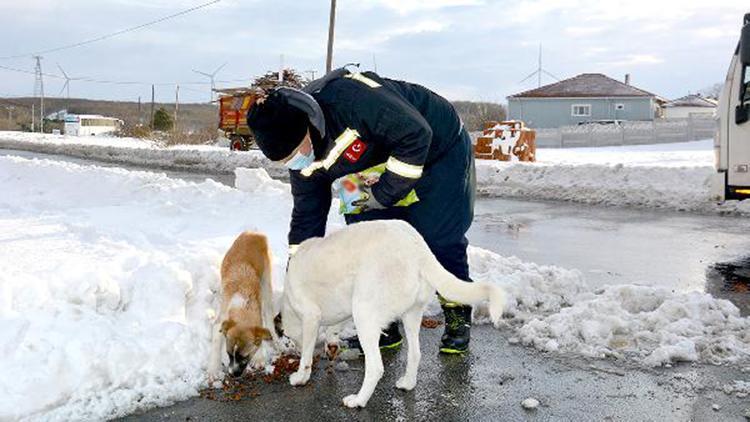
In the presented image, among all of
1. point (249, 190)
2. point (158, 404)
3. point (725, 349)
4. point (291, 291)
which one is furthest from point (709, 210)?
point (158, 404)

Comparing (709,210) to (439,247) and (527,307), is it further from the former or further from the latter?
(439,247)

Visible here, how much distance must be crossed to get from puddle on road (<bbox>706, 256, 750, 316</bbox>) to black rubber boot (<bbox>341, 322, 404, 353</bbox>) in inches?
129

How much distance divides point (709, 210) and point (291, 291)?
12451 mm

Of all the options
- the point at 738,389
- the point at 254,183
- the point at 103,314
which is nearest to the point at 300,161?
the point at 103,314

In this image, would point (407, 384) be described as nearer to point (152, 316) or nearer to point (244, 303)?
point (244, 303)

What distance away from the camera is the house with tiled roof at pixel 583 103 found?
53.4 metres

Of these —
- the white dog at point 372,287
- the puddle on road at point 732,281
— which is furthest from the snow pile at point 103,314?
the puddle on road at point 732,281

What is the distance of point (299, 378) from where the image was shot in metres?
4.57

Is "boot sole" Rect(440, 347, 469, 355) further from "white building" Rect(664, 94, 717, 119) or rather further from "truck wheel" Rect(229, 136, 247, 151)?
"white building" Rect(664, 94, 717, 119)

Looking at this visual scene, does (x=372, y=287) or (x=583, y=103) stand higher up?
(x=583, y=103)

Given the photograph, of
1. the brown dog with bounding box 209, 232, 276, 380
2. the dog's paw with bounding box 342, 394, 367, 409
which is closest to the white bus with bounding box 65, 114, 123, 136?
the brown dog with bounding box 209, 232, 276, 380

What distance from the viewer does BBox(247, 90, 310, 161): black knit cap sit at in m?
4.12

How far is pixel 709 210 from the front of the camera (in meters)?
14.6

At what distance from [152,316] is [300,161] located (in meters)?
1.56
